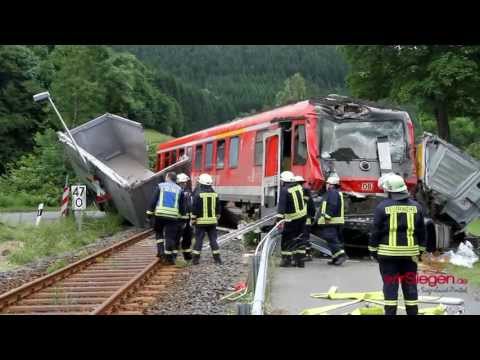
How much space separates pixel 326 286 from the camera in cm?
906

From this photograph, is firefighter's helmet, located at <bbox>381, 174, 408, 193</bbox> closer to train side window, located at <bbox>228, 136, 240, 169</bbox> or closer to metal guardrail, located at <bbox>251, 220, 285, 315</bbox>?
metal guardrail, located at <bbox>251, 220, 285, 315</bbox>

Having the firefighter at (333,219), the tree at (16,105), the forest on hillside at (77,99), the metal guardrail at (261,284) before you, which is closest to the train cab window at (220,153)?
the forest on hillside at (77,99)

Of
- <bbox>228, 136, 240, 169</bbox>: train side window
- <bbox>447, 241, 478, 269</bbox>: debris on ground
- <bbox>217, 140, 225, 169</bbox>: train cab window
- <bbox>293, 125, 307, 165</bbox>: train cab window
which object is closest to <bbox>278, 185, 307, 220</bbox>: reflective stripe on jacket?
<bbox>293, 125, 307, 165</bbox>: train cab window

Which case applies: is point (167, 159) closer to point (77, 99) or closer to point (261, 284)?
point (261, 284)

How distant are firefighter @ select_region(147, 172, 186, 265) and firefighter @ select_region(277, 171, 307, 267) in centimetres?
176

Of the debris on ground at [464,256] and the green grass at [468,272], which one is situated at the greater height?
the debris on ground at [464,256]

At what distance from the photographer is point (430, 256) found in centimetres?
1220

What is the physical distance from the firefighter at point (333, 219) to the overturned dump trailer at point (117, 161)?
6468 mm

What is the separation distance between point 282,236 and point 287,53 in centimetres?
11992

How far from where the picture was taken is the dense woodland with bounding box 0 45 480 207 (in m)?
22.6

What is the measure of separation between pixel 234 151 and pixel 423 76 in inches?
393

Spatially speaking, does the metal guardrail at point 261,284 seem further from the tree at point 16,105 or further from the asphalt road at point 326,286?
the tree at point 16,105

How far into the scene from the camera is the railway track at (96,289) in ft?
26.1
